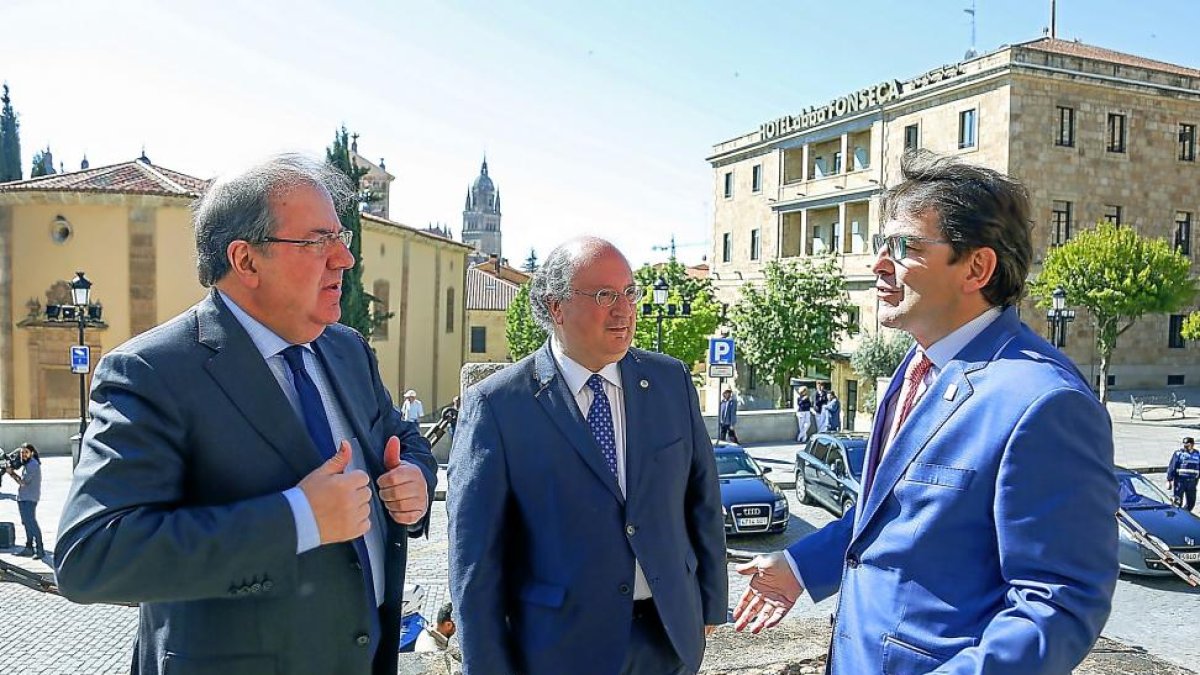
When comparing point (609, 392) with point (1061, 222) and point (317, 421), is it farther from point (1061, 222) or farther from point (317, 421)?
point (1061, 222)

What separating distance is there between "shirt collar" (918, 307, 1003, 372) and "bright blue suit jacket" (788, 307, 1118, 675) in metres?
0.03

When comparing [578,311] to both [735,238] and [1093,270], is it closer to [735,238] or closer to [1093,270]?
[1093,270]

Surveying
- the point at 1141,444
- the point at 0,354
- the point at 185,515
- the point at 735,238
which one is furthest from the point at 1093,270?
the point at 0,354

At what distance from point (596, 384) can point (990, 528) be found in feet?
4.90

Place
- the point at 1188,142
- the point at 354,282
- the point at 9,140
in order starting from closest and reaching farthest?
the point at 354,282 < the point at 1188,142 < the point at 9,140

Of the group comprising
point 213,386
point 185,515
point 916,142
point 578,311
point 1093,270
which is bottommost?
point 185,515

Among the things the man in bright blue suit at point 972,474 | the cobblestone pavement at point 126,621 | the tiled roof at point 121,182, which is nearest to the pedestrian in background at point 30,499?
the cobblestone pavement at point 126,621

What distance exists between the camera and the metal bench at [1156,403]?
27219mm

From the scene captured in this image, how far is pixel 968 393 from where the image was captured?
85.7 inches

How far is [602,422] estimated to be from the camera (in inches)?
124

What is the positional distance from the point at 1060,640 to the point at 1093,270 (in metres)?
27.6

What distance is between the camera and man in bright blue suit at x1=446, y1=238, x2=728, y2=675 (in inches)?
116

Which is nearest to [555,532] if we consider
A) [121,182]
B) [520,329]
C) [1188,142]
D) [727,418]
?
[727,418]

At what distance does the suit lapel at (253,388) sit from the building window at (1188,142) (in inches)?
1534
